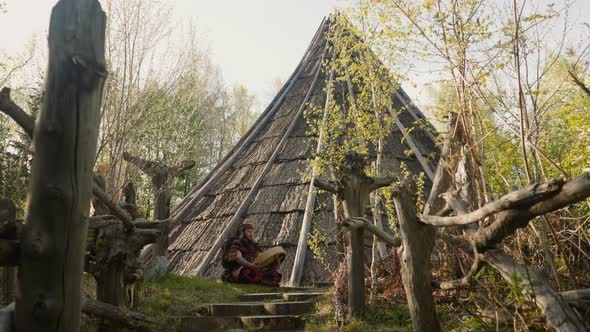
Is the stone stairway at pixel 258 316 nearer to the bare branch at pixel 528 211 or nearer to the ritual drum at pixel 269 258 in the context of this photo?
the ritual drum at pixel 269 258

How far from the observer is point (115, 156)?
8062mm

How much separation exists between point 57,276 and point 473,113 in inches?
133

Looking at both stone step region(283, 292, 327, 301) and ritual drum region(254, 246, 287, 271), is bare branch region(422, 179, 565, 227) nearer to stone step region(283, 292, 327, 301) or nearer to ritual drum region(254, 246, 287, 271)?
stone step region(283, 292, 327, 301)

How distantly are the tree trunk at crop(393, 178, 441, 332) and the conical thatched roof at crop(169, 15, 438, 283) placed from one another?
15.6ft

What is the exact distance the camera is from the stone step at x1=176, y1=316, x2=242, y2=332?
19.8 feet

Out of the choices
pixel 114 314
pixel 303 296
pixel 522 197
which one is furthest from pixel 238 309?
pixel 522 197

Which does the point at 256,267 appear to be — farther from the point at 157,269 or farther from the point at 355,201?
the point at 355,201

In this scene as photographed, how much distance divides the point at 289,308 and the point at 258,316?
0.59m

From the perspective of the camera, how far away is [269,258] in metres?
8.85

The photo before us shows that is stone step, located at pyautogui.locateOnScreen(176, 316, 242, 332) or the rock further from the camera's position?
the rock

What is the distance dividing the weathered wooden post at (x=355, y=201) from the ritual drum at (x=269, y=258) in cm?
315

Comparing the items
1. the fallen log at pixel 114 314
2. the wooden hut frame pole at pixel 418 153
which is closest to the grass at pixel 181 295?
the fallen log at pixel 114 314

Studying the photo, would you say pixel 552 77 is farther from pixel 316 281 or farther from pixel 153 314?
pixel 153 314

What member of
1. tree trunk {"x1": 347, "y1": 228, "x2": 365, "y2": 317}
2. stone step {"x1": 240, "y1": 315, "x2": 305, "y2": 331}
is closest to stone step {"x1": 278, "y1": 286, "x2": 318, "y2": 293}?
stone step {"x1": 240, "y1": 315, "x2": 305, "y2": 331}
